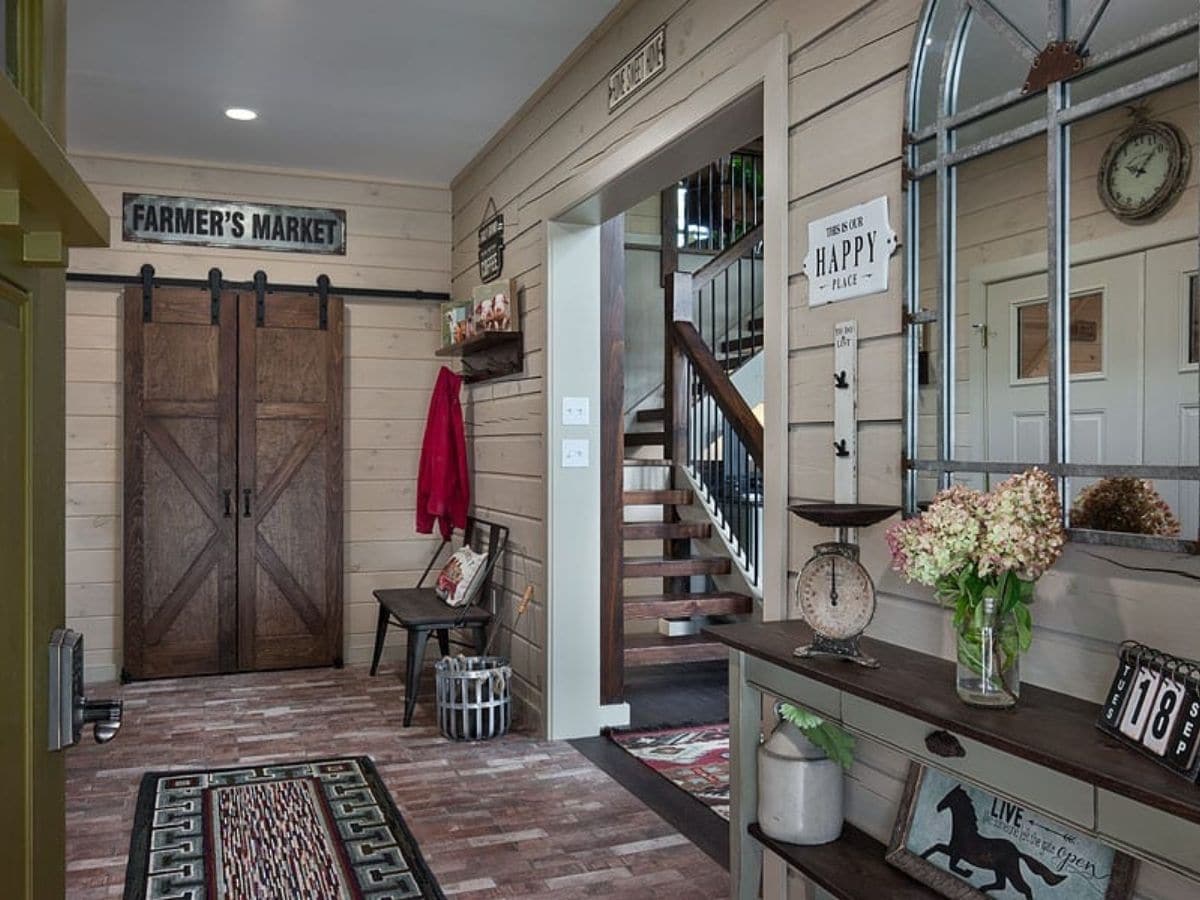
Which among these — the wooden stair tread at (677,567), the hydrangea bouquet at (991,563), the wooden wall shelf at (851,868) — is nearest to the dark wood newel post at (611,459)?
the wooden stair tread at (677,567)

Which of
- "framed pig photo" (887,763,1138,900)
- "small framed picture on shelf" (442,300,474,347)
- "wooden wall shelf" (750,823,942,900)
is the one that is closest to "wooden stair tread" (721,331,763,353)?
"small framed picture on shelf" (442,300,474,347)

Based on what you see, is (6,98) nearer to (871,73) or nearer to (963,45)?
(963,45)

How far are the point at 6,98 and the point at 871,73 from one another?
1.94 meters

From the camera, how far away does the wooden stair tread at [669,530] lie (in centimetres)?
533

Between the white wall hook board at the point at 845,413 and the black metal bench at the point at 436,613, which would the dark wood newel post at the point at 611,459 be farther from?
the white wall hook board at the point at 845,413

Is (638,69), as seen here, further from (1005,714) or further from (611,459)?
(1005,714)

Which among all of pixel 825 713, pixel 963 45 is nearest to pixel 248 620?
pixel 825 713

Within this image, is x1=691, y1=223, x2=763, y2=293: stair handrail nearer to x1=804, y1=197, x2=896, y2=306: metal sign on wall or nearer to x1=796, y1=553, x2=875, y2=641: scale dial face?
x1=804, y1=197, x2=896, y2=306: metal sign on wall

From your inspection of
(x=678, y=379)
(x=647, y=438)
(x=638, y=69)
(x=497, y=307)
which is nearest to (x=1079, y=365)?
(x=638, y=69)

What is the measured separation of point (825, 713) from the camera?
1977mm

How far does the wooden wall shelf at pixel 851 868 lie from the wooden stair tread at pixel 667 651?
8.19ft

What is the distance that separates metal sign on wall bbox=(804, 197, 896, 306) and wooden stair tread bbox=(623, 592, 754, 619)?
2577 mm

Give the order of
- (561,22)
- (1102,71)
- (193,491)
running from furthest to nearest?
(193,491)
(561,22)
(1102,71)

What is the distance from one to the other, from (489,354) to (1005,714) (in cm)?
383
